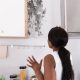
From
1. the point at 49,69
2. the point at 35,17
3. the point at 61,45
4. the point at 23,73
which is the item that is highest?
the point at 35,17

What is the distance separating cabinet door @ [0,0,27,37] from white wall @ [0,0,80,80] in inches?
2.8

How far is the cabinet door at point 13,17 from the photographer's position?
1.59 metres

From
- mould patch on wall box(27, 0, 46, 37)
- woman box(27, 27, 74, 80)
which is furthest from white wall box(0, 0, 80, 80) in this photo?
woman box(27, 27, 74, 80)

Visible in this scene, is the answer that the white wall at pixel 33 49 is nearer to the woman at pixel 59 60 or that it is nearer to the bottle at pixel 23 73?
the bottle at pixel 23 73

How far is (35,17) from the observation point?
5.38 feet

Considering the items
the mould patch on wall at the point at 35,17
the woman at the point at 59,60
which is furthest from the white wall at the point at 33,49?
the woman at the point at 59,60

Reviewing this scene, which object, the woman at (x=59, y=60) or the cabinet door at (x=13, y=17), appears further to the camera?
the cabinet door at (x=13, y=17)

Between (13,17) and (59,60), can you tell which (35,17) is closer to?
(13,17)

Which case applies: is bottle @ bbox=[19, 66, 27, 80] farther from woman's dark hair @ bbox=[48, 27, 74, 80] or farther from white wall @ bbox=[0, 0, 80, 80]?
woman's dark hair @ bbox=[48, 27, 74, 80]

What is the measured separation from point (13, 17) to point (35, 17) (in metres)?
0.17

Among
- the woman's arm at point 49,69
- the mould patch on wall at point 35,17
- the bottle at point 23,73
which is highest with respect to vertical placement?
the mould patch on wall at point 35,17

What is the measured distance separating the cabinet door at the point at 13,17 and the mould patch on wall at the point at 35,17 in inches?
1.8

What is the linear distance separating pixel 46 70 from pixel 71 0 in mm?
696

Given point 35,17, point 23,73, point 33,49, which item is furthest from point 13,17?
point 23,73
